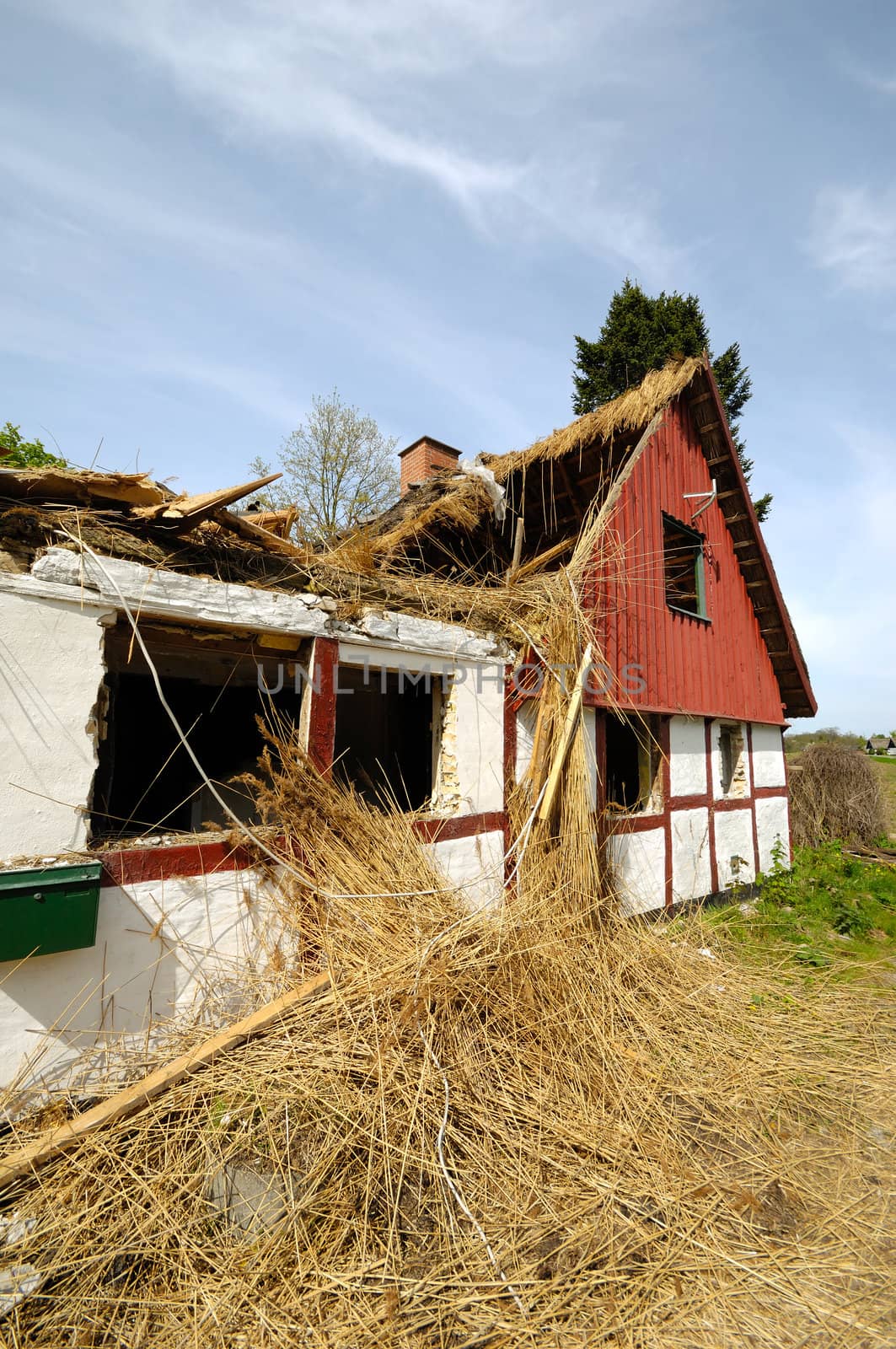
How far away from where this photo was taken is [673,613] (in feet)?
24.2

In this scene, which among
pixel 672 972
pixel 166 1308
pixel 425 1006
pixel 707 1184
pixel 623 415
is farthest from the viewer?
pixel 623 415

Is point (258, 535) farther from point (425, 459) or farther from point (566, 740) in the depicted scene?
point (425, 459)

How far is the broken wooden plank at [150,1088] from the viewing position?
8.40ft

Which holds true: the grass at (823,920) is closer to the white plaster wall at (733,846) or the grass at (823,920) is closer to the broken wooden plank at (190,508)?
the white plaster wall at (733,846)

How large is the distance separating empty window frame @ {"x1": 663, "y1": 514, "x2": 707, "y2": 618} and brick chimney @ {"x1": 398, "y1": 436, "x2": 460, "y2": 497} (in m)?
3.34

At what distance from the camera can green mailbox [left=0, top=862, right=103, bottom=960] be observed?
2.69 m

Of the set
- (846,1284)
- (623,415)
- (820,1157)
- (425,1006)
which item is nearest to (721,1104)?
(820,1157)

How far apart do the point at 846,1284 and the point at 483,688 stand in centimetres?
384

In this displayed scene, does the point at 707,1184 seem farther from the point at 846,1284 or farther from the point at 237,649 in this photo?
the point at 237,649

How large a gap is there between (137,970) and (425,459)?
753cm

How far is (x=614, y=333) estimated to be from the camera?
1650 cm

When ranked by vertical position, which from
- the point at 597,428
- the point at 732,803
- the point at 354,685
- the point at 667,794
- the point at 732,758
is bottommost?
the point at 732,803

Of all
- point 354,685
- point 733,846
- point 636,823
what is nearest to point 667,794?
point 636,823

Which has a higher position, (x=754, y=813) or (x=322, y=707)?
(x=322, y=707)
